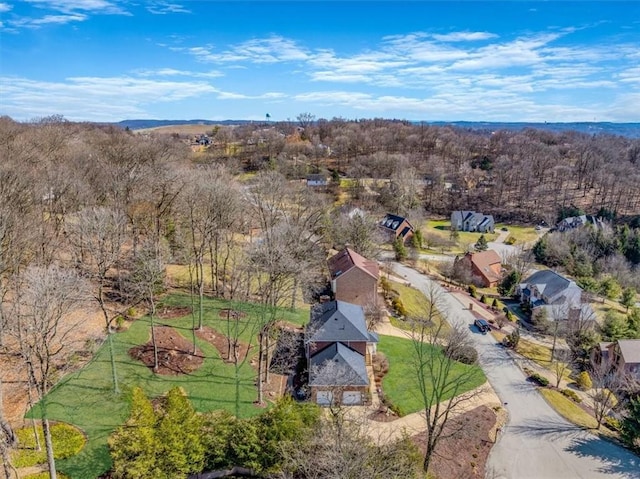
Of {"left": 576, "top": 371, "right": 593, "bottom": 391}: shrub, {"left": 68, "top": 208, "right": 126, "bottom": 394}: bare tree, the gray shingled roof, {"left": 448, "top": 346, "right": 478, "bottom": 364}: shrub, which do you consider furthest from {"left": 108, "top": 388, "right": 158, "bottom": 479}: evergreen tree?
the gray shingled roof

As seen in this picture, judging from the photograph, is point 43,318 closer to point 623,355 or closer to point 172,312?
point 172,312

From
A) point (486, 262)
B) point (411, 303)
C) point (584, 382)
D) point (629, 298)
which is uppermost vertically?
point (486, 262)

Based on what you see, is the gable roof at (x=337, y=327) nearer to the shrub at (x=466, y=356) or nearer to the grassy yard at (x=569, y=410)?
the shrub at (x=466, y=356)

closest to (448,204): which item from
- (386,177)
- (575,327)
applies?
(386,177)

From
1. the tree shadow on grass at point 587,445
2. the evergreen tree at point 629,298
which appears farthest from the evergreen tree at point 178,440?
the evergreen tree at point 629,298

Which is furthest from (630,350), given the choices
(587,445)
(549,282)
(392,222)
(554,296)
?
(392,222)

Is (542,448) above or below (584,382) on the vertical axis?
below
